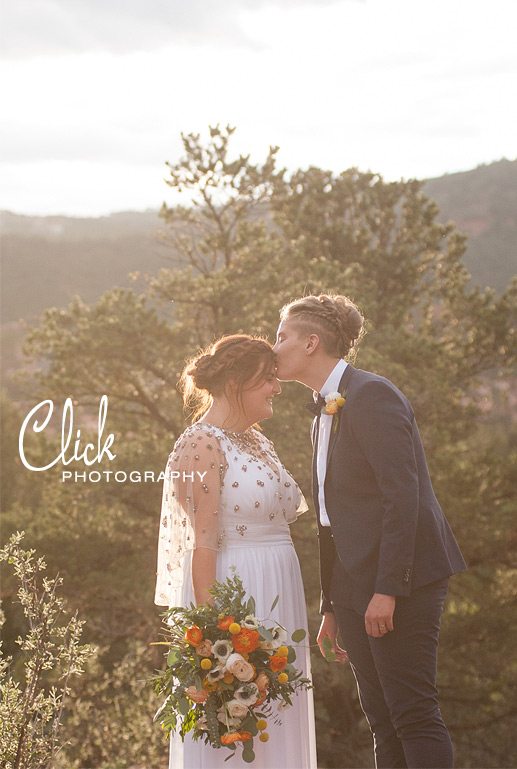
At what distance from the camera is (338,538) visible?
2703 mm

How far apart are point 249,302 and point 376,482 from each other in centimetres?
684

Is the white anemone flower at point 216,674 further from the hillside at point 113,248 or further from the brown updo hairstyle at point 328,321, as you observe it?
the hillside at point 113,248

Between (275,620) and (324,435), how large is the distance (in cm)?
77

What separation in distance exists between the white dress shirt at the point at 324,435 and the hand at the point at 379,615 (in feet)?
1.40

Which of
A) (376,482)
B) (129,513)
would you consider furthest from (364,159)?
(376,482)

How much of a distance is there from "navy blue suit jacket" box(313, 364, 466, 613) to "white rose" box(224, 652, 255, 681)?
516mm

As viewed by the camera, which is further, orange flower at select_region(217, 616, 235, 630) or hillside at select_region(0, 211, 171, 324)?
hillside at select_region(0, 211, 171, 324)

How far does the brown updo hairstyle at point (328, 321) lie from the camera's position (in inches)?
114

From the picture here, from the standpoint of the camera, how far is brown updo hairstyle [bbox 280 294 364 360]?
9.48 feet

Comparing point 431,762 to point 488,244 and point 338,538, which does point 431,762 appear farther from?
point 488,244

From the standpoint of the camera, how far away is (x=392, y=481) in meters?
2.50

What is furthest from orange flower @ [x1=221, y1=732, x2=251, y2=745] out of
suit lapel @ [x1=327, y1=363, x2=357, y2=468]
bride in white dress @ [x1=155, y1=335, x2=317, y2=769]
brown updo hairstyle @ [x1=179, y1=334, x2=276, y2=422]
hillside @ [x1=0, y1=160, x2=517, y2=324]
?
hillside @ [x1=0, y1=160, x2=517, y2=324]

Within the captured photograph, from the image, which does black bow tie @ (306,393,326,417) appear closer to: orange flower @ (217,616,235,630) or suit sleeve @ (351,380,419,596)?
suit sleeve @ (351,380,419,596)

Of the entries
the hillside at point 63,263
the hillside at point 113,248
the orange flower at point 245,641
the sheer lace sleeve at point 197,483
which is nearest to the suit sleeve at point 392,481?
the orange flower at point 245,641
